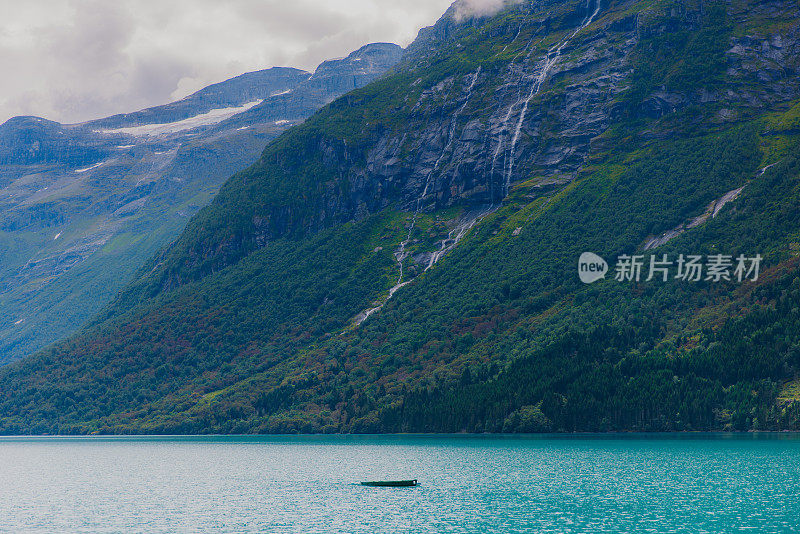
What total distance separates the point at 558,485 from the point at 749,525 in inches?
1384

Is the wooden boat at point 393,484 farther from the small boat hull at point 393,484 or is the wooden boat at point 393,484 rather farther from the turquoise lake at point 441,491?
the turquoise lake at point 441,491

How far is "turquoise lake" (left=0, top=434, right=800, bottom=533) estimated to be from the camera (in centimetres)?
8181

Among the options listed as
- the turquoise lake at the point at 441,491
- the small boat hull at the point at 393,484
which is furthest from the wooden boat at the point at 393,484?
the turquoise lake at the point at 441,491

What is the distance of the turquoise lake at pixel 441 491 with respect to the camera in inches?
3221

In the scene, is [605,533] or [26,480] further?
[26,480]

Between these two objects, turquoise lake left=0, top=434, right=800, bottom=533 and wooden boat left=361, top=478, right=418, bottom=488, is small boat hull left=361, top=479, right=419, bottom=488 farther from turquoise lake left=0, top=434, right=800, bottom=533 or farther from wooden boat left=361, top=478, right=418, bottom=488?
turquoise lake left=0, top=434, right=800, bottom=533

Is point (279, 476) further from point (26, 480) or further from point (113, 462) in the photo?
point (113, 462)

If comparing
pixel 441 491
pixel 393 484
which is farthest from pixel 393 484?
pixel 441 491

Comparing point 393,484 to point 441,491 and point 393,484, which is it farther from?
point 441,491

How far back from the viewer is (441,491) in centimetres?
10688

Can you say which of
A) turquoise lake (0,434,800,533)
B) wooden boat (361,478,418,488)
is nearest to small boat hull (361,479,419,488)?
wooden boat (361,478,418,488)

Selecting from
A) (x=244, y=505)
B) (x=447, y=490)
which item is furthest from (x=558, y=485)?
(x=244, y=505)

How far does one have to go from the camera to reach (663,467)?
124 m

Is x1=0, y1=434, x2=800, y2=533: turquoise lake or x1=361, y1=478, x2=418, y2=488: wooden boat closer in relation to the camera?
x1=0, y1=434, x2=800, y2=533: turquoise lake
